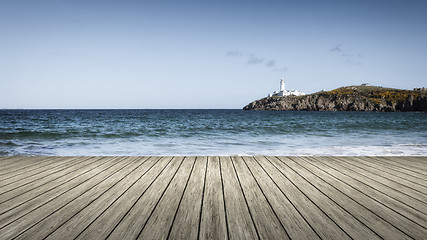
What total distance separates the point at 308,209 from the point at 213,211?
99 cm

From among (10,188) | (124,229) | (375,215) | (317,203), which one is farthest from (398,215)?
(10,188)

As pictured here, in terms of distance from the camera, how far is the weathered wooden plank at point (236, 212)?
1832 millimetres

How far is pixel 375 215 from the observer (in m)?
2.19

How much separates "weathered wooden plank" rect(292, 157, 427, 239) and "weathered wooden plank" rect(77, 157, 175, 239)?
239cm

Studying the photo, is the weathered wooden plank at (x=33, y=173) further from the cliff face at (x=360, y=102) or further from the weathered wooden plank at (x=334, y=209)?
the cliff face at (x=360, y=102)

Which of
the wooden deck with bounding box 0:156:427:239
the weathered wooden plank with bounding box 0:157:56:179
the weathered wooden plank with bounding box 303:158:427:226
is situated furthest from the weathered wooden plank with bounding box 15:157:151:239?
the weathered wooden plank with bounding box 303:158:427:226

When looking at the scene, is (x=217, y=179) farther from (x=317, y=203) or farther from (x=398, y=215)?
(x=398, y=215)

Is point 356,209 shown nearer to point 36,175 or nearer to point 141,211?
point 141,211

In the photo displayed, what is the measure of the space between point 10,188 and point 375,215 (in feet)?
14.3

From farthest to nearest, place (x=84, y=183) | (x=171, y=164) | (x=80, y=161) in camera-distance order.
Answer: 1. (x=80, y=161)
2. (x=171, y=164)
3. (x=84, y=183)

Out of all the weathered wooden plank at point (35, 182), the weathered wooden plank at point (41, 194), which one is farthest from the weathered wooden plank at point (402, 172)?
the weathered wooden plank at point (35, 182)

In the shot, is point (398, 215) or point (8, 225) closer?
point (8, 225)

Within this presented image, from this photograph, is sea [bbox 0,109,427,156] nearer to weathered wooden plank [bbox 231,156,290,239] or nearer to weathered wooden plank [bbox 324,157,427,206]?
weathered wooden plank [bbox 324,157,427,206]

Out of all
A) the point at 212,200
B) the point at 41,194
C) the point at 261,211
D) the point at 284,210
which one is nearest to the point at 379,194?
the point at 284,210
